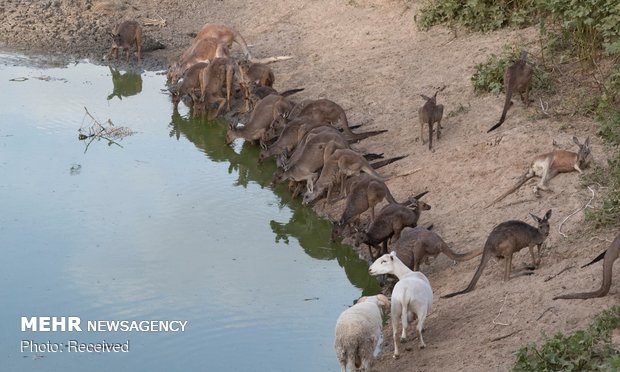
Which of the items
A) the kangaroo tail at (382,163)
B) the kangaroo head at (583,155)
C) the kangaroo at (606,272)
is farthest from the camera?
the kangaroo tail at (382,163)

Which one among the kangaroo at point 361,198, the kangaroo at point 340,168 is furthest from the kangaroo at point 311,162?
the kangaroo at point 361,198

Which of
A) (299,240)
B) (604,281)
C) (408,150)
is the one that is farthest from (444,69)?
(604,281)

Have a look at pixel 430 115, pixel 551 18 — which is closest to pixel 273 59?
pixel 551 18

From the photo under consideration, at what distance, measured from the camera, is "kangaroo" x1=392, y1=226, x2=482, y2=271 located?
1072cm

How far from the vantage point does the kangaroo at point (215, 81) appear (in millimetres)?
17031

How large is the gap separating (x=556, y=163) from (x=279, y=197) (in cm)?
358

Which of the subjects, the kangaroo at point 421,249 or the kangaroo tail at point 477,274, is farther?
the kangaroo at point 421,249

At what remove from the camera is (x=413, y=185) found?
13.2m

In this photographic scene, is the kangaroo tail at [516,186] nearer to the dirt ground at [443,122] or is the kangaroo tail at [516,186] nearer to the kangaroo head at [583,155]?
the dirt ground at [443,122]

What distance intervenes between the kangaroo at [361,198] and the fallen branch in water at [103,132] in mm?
4697

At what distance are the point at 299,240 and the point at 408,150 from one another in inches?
84.8

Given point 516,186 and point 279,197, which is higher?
point 516,186

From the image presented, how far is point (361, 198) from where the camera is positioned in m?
12.3

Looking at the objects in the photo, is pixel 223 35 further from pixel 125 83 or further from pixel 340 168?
pixel 340 168
